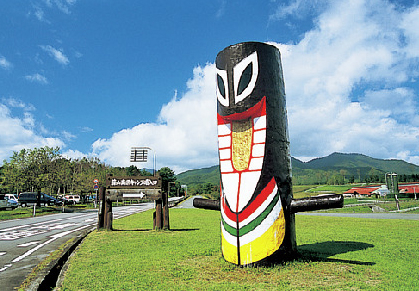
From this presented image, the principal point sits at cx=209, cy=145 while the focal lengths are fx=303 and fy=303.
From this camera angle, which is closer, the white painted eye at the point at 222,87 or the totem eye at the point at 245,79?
the totem eye at the point at 245,79

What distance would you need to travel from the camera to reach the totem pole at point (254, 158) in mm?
5574

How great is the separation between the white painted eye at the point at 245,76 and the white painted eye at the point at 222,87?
0.24 metres

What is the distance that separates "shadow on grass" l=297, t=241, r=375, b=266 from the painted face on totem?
117 cm

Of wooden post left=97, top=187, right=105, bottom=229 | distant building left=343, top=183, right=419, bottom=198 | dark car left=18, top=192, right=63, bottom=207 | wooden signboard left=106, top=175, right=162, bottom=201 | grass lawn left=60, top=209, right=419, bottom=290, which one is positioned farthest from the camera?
distant building left=343, top=183, right=419, bottom=198

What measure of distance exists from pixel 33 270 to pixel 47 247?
346 centimetres

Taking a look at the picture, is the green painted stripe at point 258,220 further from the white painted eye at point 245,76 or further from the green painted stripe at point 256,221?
the white painted eye at point 245,76

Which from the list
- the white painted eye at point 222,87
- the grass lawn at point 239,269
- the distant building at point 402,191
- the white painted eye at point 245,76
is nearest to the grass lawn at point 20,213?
the grass lawn at point 239,269

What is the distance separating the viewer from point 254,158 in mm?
5801

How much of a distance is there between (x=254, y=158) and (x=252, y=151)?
0.15 metres

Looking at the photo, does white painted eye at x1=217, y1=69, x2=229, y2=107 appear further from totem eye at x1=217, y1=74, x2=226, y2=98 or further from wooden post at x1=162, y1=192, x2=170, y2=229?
wooden post at x1=162, y1=192, x2=170, y2=229

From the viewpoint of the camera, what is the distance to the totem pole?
557 cm

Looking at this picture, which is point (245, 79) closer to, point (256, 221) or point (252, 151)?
point (252, 151)

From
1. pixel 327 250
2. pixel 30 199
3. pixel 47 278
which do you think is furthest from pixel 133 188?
pixel 30 199

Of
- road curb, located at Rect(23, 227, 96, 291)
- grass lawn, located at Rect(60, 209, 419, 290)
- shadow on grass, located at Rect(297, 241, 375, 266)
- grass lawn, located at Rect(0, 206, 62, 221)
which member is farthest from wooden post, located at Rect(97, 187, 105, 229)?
grass lawn, located at Rect(0, 206, 62, 221)
